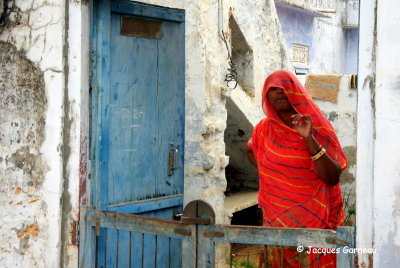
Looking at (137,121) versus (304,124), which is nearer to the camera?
(304,124)

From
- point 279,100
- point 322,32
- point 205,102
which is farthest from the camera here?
point 322,32

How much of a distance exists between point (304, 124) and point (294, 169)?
482 mm

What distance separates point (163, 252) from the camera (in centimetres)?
429

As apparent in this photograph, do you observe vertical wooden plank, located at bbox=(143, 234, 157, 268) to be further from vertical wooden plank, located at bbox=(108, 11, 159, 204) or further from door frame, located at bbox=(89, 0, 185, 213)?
door frame, located at bbox=(89, 0, 185, 213)

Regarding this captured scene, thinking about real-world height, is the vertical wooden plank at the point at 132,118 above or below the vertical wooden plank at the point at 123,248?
above

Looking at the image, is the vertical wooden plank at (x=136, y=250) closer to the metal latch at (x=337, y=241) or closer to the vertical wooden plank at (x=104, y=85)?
the vertical wooden plank at (x=104, y=85)

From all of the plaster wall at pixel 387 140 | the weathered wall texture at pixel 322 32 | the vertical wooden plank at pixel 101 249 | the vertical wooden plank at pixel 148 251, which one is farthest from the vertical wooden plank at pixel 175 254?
the weathered wall texture at pixel 322 32

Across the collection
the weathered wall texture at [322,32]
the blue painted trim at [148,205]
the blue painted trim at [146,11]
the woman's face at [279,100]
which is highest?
the weathered wall texture at [322,32]

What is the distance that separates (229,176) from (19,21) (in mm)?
4634

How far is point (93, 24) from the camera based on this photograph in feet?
12.3

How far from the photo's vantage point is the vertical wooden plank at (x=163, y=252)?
4.25 m

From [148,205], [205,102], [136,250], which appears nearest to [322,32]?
[205,102]

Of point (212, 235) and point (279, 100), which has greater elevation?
point (279, 100)

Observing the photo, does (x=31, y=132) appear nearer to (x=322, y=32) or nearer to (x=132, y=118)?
(x=132, y=118)
